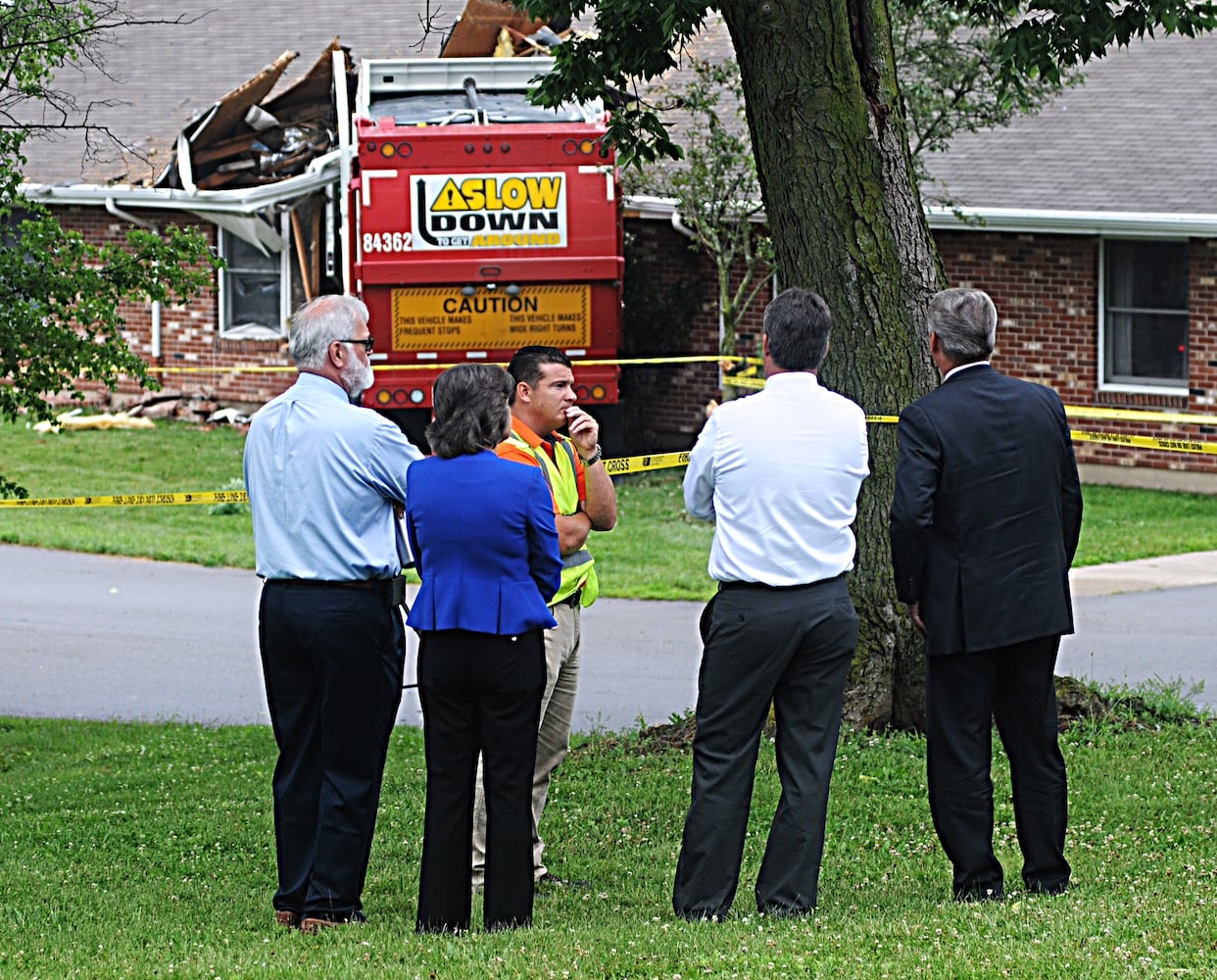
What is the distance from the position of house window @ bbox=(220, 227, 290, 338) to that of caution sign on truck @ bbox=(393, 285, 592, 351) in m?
6.62

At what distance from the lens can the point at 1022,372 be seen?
19062mm

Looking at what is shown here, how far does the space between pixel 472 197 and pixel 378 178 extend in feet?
2.93

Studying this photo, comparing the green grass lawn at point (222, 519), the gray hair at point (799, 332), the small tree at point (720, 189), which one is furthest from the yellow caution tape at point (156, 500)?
the small tree at point (720, 189)

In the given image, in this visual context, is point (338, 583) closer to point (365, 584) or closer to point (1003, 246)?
point (365, 584)

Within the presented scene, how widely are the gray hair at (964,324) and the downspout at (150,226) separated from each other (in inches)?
685

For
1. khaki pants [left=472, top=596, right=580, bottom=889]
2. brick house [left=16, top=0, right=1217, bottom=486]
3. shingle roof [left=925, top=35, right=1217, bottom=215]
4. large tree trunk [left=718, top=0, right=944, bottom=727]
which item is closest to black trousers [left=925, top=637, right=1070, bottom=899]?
khaki pants [left=472, top=596, right=580, bottom=889]

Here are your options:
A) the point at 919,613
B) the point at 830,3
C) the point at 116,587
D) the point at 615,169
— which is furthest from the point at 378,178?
the point at 919,613

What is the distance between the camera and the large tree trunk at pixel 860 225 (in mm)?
8047

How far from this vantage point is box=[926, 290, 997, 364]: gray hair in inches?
221

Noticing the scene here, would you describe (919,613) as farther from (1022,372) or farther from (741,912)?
(1022,372)

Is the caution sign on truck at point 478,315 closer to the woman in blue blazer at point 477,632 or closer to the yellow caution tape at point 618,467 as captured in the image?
the yellow caution tape at point 618,467

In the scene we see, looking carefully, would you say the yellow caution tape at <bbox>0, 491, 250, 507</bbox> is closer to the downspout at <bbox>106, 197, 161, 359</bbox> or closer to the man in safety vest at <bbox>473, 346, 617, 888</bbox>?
the man in safety vest at <bbox>473, 346, 617, 888</bbox>

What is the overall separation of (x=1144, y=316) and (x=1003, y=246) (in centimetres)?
169

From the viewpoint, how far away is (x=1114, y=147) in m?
19.2
